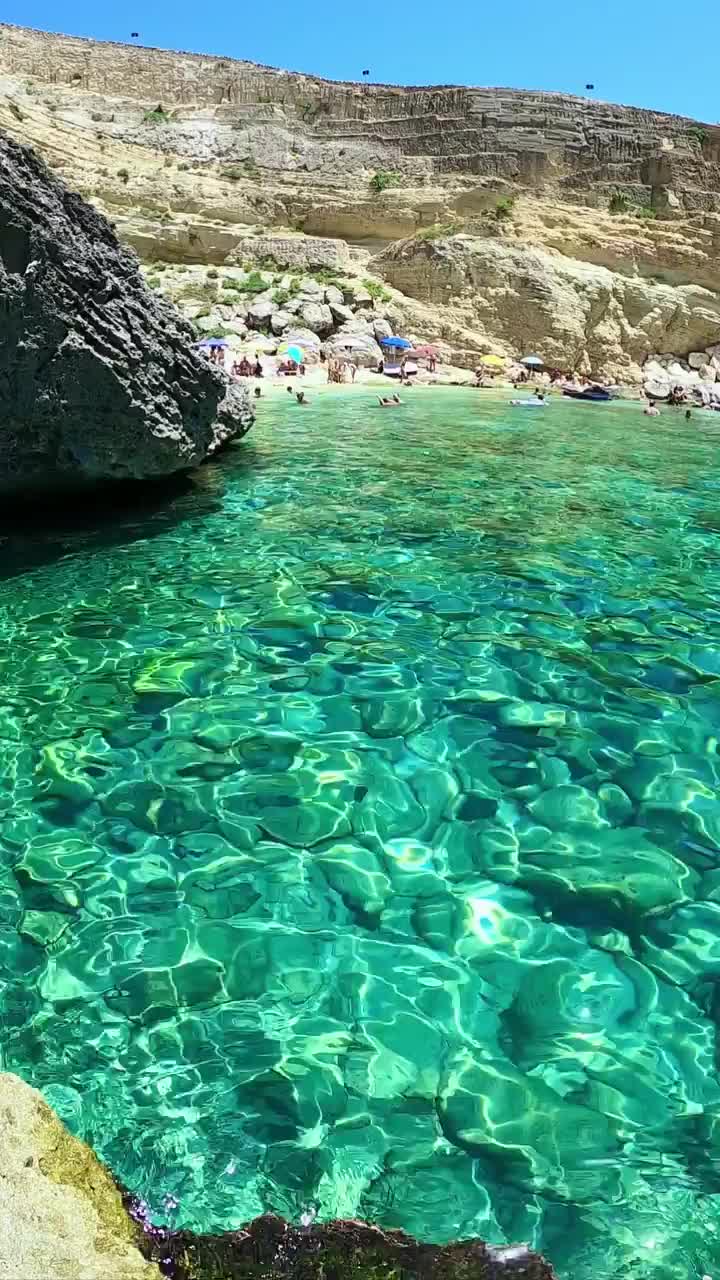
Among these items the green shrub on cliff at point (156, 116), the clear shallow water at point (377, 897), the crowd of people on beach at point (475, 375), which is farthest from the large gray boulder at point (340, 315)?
the clear shallow water at point (377, 897)

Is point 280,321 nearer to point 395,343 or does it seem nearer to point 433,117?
point 395,343

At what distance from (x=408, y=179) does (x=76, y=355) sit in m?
45.8

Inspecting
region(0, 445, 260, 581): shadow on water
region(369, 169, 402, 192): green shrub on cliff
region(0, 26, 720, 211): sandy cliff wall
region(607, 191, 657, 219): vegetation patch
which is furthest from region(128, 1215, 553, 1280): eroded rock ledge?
region(0, 26, 720, 211): sandy cliff wall

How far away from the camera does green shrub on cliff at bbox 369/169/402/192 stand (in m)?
43.3

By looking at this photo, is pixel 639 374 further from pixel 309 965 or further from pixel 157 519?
pixel 309 965

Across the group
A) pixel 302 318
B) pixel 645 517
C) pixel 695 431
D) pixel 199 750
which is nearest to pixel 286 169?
pixel 302 318

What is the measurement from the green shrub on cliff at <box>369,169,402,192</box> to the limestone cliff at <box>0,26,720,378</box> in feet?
0.40

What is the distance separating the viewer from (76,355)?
683 centimetres

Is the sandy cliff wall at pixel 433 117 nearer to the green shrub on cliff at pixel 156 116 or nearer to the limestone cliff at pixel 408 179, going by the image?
the limestone cliff at pixel 408 179

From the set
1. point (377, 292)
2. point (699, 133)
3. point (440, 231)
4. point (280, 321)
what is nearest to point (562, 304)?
point (440, 231)

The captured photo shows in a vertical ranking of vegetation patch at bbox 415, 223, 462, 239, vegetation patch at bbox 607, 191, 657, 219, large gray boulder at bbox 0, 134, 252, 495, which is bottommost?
large gray boulder at bbox 0, 134, 252, 495

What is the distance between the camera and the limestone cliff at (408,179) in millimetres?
36000

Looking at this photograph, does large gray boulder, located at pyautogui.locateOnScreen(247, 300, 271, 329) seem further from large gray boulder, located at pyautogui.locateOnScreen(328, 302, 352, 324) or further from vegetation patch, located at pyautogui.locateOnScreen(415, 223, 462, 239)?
vegetation patch, located at pyautogui.locateOnScreen(415, 223, 462, 239)

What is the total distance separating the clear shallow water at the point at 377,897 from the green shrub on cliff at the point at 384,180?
146ft
